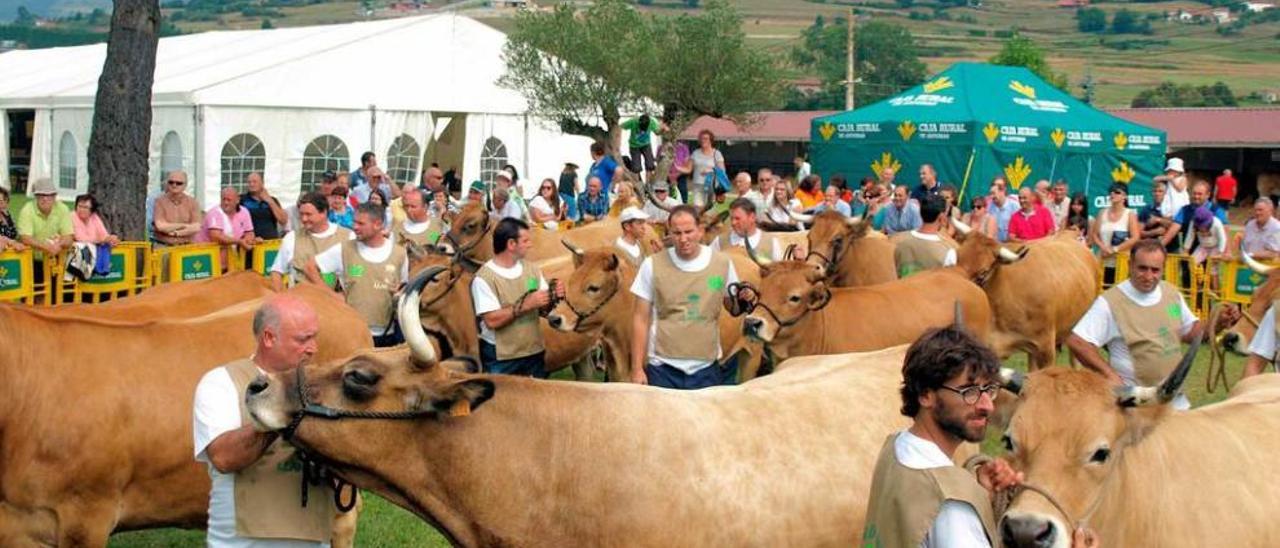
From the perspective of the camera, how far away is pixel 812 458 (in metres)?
5.61

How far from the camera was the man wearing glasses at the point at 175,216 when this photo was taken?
1512 centimetres

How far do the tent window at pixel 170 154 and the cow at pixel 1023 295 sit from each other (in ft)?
67.4

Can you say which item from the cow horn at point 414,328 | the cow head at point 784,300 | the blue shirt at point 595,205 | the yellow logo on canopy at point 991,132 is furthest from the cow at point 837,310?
the yellow logo on canopy at point 991,132

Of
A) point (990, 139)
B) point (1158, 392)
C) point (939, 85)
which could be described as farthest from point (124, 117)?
point (939, 85)

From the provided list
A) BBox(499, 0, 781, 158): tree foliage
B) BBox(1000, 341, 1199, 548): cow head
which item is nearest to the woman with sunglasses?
BBox(1000, 341, 1199, 548): cow head

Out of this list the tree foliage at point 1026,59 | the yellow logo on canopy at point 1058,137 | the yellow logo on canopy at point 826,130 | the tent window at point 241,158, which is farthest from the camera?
the tree foliage at point 1026,59

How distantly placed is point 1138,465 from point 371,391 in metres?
2.73

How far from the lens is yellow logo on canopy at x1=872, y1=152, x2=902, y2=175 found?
25391mm

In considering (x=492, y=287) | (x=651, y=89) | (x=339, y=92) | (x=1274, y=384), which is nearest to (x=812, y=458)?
(x=1274, y=384)

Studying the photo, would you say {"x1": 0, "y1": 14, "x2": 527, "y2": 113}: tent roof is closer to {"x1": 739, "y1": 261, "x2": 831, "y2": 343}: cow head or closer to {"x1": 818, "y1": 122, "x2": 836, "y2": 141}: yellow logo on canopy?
{"x1": 818, "y1": 122, "x2": 836, "y2": 141}: yellow logo on canopy

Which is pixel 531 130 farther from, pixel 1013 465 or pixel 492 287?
pixel 1013 465

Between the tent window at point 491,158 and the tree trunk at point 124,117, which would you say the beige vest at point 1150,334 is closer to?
the tree trunk at point 124,117

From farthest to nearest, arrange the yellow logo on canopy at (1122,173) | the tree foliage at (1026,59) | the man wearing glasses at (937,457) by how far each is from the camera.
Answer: the tree foliage at (1026,59) → the yellow logo on canopy at (1122,173) → the man wearing glasses at (937,457)

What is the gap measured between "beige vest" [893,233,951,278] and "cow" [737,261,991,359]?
3.94ft
